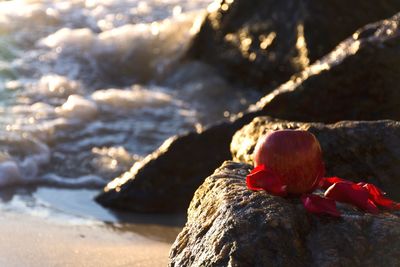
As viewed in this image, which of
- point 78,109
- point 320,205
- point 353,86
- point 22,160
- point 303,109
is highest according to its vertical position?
point 78,109

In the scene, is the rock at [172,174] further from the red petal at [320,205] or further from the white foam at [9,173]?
the red petal at [320,205]

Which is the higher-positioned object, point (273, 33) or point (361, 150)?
point (273, 33)

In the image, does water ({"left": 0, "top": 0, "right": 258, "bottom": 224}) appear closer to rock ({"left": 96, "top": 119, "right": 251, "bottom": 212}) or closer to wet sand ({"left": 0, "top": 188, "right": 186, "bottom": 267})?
wet sand ({"left": 0, "top": 188, "right": 186, "bottom": 267})

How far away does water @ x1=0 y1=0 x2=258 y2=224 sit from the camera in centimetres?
621

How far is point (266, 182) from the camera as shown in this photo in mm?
2803

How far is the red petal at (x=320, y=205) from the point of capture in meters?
2.66

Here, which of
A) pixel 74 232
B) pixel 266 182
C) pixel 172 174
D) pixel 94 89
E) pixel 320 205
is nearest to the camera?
pixel 320 205

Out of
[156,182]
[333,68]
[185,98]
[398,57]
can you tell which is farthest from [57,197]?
[185,98]

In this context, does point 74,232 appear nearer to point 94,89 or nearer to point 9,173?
point 9,173

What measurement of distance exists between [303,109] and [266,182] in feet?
7.86

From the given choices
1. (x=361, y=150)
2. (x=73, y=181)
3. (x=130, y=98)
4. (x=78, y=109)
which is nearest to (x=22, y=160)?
(x=73, y=181)

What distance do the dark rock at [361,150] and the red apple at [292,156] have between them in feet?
3.20

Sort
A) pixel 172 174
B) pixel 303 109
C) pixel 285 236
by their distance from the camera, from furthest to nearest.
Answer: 1. pixel 172 174
2. pixel 303 109
3. pixel 285 236

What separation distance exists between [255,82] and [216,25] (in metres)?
0.92
